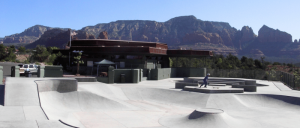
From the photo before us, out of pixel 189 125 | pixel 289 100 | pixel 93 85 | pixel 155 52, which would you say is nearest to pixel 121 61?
pixel 155 52

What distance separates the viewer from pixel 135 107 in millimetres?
17281

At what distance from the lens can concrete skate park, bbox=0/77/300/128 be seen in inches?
480

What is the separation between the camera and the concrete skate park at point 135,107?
1218cm

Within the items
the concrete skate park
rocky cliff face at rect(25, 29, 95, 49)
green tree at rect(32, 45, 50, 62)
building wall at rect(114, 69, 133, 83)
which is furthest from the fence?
rocky cliff face at rect(25, 29, 95, 49)

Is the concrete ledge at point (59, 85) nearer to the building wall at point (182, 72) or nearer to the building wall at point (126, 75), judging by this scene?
the building wall at point (126, 75)

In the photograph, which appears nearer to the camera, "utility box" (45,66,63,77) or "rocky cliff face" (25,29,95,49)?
"utility box" (45,66,63,77)

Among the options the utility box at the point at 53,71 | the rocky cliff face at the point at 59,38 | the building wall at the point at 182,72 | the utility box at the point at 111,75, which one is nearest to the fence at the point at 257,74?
the building wall at the point at 182,72

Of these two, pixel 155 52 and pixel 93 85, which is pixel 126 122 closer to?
pixel 93 85

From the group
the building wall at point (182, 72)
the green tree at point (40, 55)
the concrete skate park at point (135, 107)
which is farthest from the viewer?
the green tree at point (40, 55)

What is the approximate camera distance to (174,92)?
75.4 ft

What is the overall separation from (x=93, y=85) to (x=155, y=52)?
1844 cm

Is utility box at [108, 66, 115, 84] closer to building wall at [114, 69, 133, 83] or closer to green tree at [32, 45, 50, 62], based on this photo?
building wall at [114, 69, 133, 83]

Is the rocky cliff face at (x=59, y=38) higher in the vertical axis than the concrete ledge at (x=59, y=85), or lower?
higher

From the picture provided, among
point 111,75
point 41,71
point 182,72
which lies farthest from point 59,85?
point 182,72
